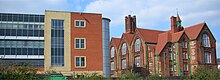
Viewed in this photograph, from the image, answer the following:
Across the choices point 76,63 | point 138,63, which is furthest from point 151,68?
point 76,63

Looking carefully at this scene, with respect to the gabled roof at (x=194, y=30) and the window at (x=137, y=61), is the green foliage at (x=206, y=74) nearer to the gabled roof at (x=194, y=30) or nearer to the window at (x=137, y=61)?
the gabled roof at (x=194, y=30)

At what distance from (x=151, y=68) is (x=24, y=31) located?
29057mm

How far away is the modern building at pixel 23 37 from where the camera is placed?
5119 centimetres

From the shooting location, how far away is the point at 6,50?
51.2 m

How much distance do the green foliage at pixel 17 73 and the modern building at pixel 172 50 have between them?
47266 mm

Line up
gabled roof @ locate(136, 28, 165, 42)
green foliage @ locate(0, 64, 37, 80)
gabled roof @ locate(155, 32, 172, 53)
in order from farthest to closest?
gabled roof @ locate(136, 28, 165, 42), gabled roof @ locate(155, 32, 172, 53), green foliage @ locate(0, 64, 37, 80)

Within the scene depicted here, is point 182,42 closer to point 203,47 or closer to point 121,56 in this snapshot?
point 203,47

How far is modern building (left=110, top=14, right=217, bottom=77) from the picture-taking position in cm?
6869

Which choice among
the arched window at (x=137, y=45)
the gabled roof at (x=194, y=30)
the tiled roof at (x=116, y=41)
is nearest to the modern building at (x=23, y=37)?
the arched window at (x=137, y=45)

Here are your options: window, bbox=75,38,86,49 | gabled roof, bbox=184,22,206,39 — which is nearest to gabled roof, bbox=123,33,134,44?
gabled roof, bbox=184,22,206,39

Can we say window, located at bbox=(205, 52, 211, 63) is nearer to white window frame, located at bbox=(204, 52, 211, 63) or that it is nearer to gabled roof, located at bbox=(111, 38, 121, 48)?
white window frame, located at bbox=(204, 52, 211, 63)

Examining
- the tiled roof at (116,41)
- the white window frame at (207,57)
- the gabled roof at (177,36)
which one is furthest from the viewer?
the tiled roof at (116,41)

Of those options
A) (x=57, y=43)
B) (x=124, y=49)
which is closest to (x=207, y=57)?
(x=124, y=49)

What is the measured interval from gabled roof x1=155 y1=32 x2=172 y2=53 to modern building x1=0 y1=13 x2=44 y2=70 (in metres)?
27.2
